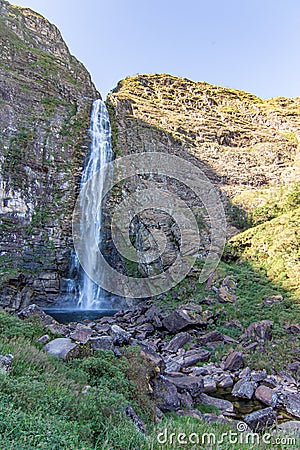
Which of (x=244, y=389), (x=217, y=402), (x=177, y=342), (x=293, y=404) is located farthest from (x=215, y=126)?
(x=217, y=402)

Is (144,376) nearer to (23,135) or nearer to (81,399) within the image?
(81,399)

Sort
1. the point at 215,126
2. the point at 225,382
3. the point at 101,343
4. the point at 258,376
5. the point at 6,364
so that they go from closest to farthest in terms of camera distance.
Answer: the point at 6,364 < the point at 101,343 < the point at 225,382 < the point at 258,376 < the point at 215,126

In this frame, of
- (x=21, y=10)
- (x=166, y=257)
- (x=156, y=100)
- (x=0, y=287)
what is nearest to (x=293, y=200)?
(x=166, y=257)

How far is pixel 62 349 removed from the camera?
6199mm

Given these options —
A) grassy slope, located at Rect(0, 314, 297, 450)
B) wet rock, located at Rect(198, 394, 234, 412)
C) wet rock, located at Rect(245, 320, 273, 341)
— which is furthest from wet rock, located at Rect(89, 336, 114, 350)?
wet rock, located at Rect(245, 320, 273, 341)

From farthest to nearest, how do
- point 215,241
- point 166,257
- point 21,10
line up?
point 21,10 → point 215,241 → point 166,257

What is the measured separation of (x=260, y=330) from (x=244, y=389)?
3.67 m

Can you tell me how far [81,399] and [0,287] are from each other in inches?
635

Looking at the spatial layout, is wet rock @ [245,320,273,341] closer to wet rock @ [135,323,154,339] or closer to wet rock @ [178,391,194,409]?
wet rock @ [135,323,154,339]

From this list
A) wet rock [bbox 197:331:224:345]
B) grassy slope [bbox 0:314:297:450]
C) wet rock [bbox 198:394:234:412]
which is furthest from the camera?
wet rock [bbox 197:331:224:345]

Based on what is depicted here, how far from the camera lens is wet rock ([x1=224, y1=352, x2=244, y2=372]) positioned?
9.60 m

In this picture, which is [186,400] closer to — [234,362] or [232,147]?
[234,362]

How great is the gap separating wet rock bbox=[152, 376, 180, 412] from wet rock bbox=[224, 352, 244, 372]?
3339mm

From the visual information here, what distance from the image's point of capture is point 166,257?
2012 centimetres
